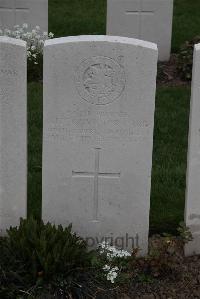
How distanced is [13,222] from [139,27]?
570 cm

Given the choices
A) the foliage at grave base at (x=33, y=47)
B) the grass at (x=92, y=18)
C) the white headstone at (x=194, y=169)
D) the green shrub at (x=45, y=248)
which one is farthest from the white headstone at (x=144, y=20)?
the green shrub at (x=45, y=248)

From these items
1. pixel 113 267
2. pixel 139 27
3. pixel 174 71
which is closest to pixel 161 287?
pixel 113 267

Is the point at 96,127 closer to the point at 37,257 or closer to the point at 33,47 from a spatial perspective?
the point at 37,257

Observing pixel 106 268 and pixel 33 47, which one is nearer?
pixel 106 268

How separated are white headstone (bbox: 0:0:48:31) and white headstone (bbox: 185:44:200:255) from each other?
5399 mm

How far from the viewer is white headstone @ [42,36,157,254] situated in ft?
15.5

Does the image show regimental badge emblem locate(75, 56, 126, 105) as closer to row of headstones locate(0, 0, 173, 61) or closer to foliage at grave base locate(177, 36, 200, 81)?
foliage at grave base locate(177, 36, 200, 81)

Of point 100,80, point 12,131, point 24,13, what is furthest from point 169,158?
point 24,13

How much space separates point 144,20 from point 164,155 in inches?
152

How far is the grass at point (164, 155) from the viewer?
5.80 metres

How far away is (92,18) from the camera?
1254cm

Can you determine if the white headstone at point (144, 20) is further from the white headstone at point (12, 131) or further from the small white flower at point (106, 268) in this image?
the small white flower at point (106, 268)

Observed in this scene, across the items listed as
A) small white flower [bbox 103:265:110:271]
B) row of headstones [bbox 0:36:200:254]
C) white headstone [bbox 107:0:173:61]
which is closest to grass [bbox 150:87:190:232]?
row of headstones [bbox 0:36:200:254]

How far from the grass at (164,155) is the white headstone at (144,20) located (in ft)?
5.09
